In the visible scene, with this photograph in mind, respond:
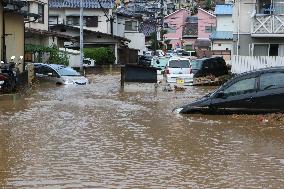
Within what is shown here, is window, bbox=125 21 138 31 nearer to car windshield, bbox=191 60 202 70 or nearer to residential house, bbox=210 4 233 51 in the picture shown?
residential house, bbox=210 4 233 51

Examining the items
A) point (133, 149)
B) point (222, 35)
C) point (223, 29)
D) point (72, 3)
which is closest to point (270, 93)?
point (133, 149)

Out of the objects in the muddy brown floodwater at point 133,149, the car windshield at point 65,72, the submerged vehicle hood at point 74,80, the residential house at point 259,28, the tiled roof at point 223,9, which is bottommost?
the muddy brown floodwater at point 133,149

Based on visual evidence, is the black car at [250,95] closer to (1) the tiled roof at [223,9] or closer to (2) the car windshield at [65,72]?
(2) the car windshield at [65,72]

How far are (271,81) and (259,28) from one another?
16.9 metres

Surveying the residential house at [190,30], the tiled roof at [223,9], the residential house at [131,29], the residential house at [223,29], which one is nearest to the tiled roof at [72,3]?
the residential house at [131,29]

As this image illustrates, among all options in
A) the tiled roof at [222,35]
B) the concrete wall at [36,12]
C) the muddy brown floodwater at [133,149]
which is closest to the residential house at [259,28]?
the muddy brown floodwater at [133,149]

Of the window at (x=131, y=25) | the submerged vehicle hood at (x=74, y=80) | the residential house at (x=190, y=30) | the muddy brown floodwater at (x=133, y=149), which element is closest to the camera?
the muddy brown floodwater at (x=133, y=149)

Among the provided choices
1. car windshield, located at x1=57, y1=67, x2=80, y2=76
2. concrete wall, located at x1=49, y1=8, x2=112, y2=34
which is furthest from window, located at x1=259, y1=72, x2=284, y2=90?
concrete wall, located at x1=49, y1=8, x2=112, y2=34

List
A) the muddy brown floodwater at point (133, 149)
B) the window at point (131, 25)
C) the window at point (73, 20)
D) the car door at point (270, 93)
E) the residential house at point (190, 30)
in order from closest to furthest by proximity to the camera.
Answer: the muddy brown floodwater at point (133, 149) < the car door at point (270, 93) < the window at point (73, 20) < the window at point (131, 25) < the residential house at point (190, 30)

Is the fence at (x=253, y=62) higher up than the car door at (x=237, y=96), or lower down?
higher up

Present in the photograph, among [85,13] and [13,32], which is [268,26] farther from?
[85,13]

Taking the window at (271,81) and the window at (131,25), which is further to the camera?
the window at (131,25)

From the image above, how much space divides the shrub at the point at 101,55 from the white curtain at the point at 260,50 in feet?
80.9

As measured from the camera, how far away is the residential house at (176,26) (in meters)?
105
